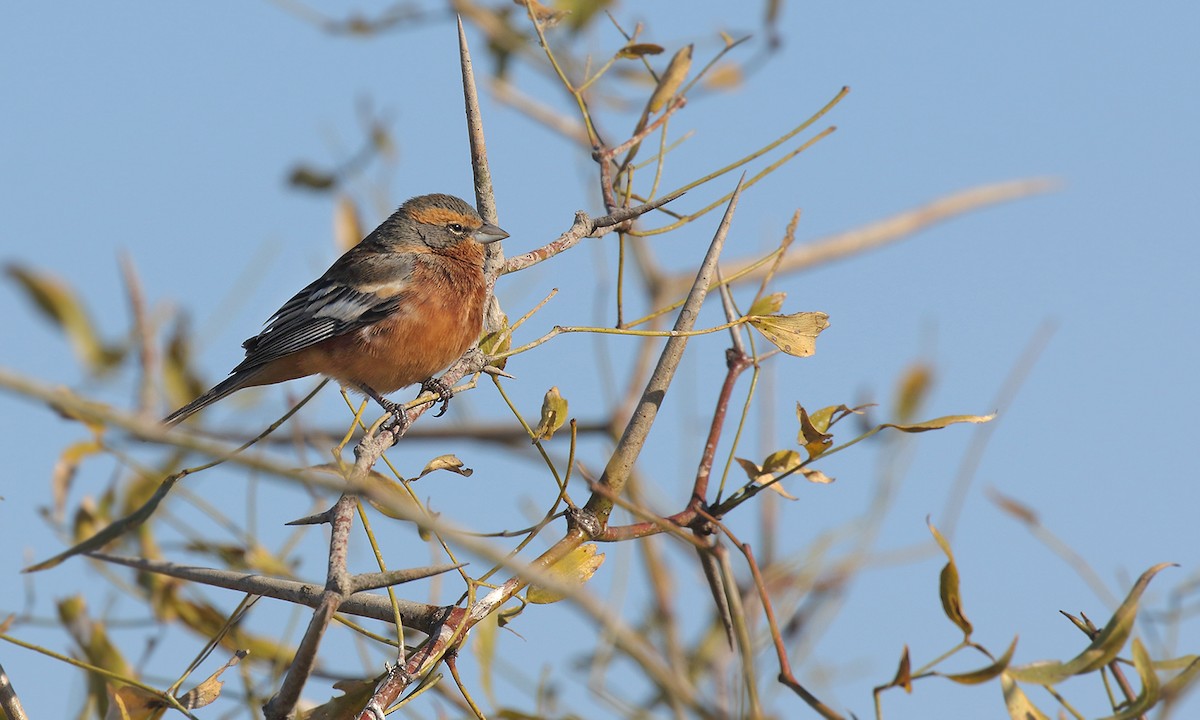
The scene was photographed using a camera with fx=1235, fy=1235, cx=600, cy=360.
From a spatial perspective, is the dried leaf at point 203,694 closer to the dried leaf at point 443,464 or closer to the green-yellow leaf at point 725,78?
the dried leaf at point 443,464

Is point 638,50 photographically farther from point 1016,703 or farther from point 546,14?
point 1016,703

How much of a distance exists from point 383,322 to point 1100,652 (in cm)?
510

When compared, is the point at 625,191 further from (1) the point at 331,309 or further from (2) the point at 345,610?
(1) the point at 331,309

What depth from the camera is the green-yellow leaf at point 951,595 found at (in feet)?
7.22

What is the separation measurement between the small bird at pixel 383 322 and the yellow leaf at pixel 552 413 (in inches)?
140

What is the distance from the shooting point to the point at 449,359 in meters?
6.66

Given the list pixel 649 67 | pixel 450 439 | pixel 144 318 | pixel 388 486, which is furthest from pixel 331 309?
pixel 388 486

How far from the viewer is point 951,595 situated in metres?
2.23

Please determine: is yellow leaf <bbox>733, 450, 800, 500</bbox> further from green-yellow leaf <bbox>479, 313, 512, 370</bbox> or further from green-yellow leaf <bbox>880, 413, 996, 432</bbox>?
green-yellow leaf <bbox>479, 313, 512, 370</bbox>

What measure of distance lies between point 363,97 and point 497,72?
1.19 metres

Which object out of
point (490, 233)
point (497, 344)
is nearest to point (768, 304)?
point (497, 344)

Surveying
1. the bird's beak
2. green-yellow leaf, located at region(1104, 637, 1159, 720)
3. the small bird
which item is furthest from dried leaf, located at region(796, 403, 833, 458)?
the small bird

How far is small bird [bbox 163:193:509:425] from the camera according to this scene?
21.9ft

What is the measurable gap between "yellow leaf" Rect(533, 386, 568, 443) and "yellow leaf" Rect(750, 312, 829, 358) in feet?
1.94
